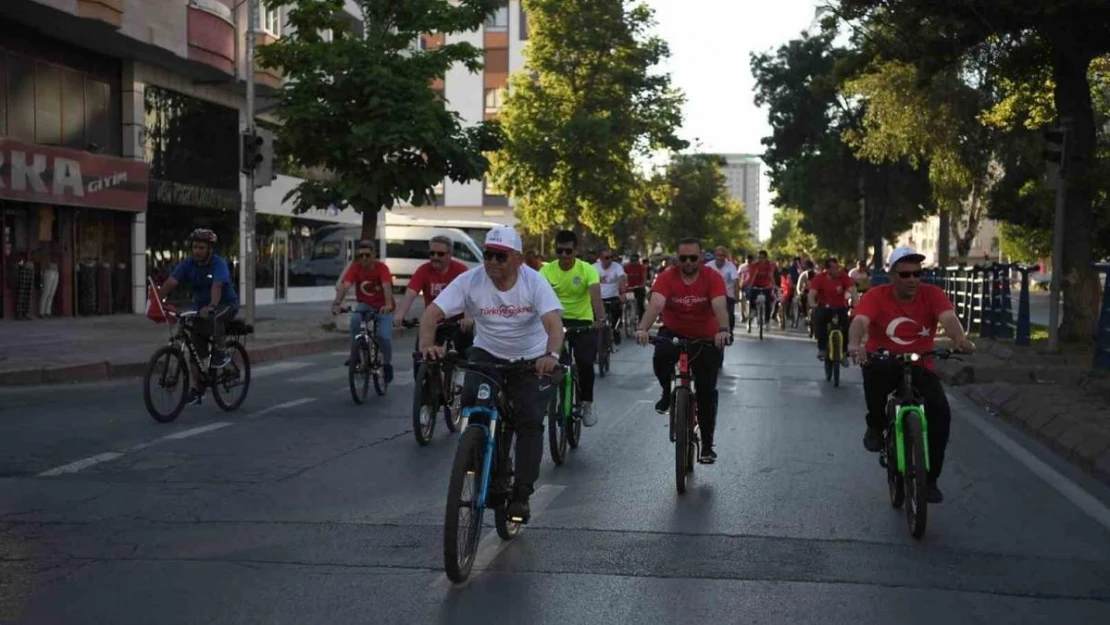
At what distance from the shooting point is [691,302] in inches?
358

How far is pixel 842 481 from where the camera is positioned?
29.2 feet

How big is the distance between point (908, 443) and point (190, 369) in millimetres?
7107

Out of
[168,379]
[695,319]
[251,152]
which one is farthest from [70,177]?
[695,319]

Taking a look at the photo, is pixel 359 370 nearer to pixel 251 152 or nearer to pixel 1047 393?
pixel 1047 393

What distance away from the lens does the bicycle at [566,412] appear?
375 inches

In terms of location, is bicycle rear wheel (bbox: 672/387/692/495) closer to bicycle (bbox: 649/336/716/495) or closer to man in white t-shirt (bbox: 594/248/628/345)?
bicycle (bbox: 649/336/716/495)

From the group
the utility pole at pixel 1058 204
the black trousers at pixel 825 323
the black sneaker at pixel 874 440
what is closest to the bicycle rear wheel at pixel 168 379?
the black sneaker at pixel 874 440

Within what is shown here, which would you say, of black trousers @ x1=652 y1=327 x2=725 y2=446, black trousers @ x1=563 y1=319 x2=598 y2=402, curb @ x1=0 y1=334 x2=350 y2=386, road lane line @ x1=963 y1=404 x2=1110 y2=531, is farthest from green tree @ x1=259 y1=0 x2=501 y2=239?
black trousers @ x1=652 y1=327 x2=725 y2=446

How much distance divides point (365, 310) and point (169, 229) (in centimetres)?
2038

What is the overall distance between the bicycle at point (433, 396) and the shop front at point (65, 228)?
53.2 ft

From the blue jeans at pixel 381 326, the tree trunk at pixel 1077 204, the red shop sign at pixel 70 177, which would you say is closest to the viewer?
the blue jeans at pixel 381 326

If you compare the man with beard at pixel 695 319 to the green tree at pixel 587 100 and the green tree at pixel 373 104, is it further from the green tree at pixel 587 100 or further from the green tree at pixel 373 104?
the green tree at pixel 587 100

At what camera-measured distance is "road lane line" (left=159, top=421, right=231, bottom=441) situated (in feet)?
34.5

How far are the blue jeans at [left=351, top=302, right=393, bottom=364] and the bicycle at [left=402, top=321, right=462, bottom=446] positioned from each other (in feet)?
6.44
